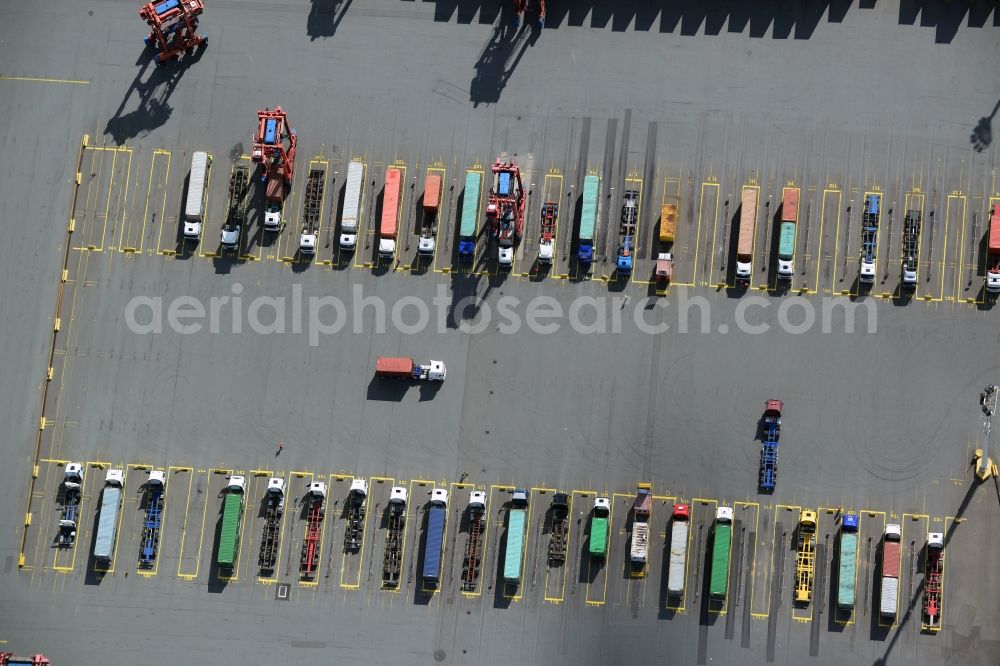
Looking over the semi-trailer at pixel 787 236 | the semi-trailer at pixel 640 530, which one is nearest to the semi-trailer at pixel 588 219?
the semi-trailer at pixel 787 236

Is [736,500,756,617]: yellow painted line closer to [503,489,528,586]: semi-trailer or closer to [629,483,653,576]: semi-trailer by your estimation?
[629,483,653,576]: semi-trailer

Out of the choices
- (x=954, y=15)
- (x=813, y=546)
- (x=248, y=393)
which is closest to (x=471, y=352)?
(x=248, y=393)

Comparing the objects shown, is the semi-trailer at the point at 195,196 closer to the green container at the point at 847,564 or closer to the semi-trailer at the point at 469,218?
the semi-trailer at the point at 469,218

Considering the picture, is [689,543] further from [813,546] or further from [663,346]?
[663,346]

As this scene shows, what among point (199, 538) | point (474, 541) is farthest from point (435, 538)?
point (199, 538)

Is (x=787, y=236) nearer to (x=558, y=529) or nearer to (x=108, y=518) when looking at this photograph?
(x=558, y=529)

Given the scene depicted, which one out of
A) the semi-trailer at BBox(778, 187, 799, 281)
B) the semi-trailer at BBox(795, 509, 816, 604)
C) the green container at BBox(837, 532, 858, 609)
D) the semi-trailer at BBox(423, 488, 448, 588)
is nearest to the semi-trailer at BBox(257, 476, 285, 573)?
the semi-trailer at BBox(423, 488, 448, 588)
